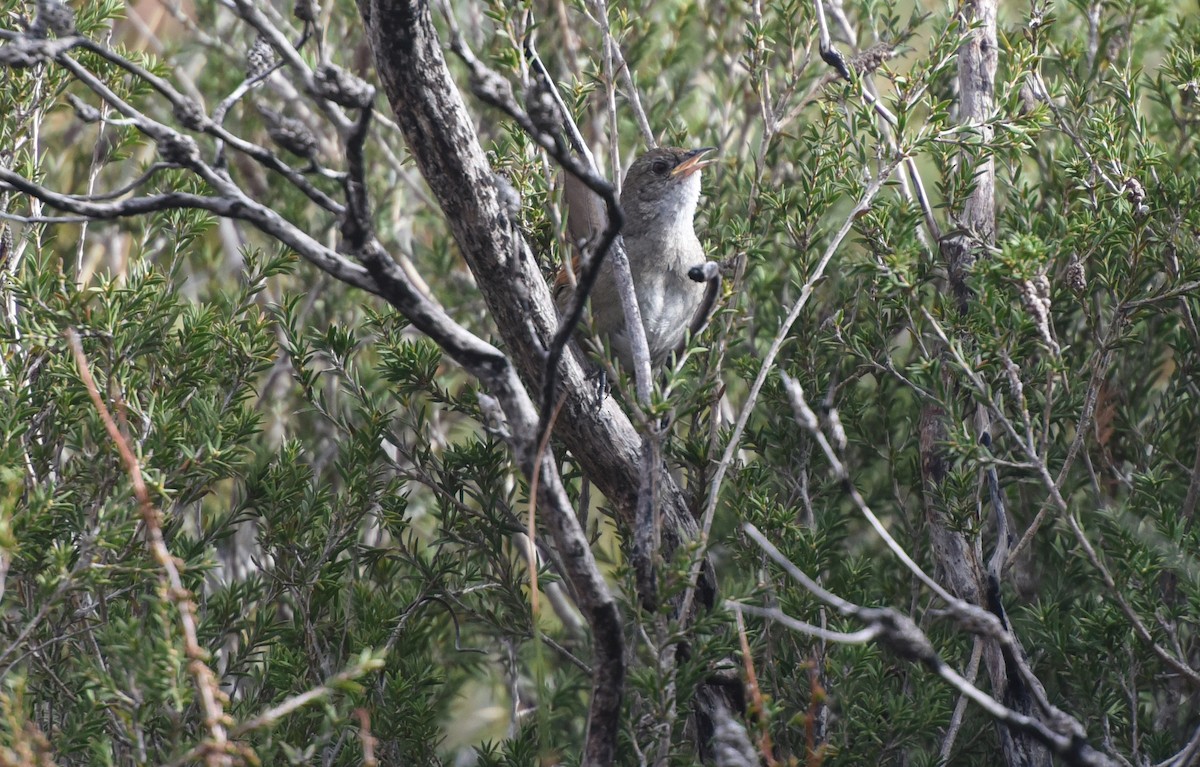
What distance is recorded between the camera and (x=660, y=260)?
393cm

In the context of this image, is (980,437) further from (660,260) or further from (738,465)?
(660,260)

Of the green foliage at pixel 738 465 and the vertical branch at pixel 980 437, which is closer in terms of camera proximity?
the green foliage at pixel 738 465

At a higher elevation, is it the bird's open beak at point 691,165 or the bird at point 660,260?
the bird's open beak at point 691,165

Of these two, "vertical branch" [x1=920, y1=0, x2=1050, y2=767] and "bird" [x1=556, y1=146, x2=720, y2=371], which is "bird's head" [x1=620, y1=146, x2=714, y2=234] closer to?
"bird" [x1=556, y1=146, x2=720, y2=371]

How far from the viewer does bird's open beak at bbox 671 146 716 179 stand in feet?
12.6

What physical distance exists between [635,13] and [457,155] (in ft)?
7.65

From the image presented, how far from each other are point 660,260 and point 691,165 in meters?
0.33

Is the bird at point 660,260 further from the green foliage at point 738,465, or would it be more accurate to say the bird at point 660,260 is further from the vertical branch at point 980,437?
the vertical branch at point 980,437

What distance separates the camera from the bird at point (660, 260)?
3879 mm

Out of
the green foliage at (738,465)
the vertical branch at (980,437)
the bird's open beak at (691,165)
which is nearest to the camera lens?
the green foliage at (738,465)

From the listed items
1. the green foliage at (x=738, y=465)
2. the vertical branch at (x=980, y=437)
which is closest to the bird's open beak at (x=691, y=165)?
the green foliage at (x=738, y=465)

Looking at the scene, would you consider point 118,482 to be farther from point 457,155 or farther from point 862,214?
point 862,214

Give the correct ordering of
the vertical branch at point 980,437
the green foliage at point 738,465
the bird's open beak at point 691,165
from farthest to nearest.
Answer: the bird's open beak at point 691,165 → the vertical branch at point 980,437 → the green foliage at point 738,465

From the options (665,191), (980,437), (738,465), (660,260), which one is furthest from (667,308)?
(980,437)
